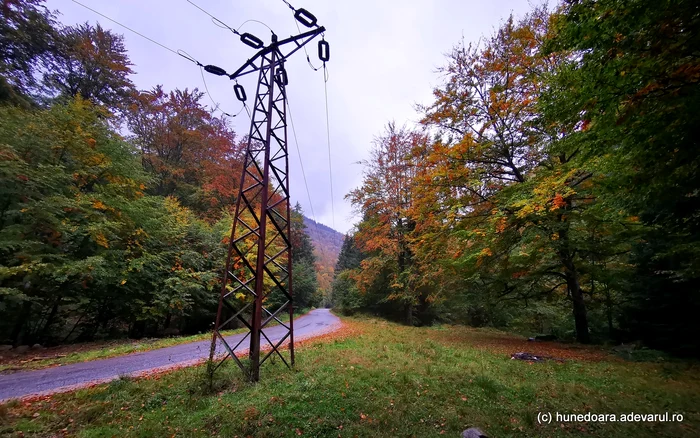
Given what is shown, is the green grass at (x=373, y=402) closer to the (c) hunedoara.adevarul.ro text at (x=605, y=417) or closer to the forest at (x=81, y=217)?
the (c) hunedoara.adevarul.ro text at (x=605, y=417)

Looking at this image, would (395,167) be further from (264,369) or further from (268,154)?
(264,369)

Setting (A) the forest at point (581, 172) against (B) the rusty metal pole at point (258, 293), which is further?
(B) the rusty metal pole at point (258, 293)

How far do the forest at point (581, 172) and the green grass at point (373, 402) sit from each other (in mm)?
3381

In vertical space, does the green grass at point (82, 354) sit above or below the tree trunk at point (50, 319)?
below

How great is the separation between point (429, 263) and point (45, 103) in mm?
21597

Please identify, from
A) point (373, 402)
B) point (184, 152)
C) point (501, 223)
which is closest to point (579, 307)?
point (501, 223)

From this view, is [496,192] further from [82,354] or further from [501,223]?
[82,354]

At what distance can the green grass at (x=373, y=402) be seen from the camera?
12.7 feet

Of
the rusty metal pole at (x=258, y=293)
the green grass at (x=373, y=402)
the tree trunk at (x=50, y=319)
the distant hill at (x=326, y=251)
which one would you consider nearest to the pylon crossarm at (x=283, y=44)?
the rusty metal pole at (x=258, y=293)

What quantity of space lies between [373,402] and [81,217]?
1165cm

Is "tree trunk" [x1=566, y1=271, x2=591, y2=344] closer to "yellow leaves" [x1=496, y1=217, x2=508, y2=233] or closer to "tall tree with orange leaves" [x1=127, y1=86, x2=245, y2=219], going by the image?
"yellow leaves" [x1=496, y1=217, x2=508, y2=233]

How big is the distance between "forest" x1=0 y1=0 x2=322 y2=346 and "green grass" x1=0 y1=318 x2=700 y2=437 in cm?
657

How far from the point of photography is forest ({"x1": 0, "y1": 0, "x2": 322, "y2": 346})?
871cm

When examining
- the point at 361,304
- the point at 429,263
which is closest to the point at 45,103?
the point at 429,263
